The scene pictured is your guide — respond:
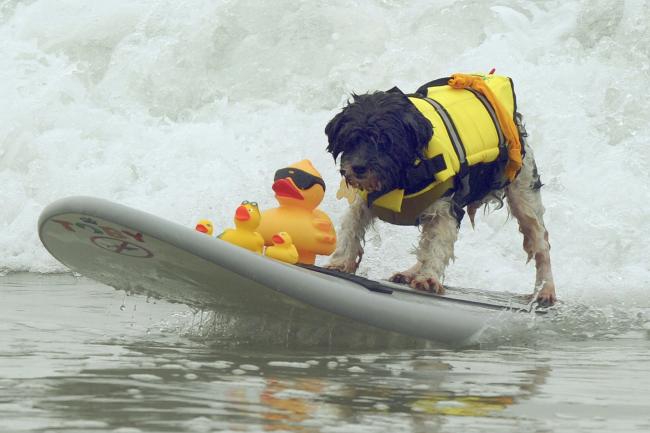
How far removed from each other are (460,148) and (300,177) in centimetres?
82

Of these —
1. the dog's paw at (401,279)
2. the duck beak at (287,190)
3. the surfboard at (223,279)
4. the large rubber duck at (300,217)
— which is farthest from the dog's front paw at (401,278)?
the duck beak at (287,190)

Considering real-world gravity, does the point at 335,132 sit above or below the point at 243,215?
above

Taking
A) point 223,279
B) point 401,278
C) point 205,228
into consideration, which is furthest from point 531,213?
point 223,279

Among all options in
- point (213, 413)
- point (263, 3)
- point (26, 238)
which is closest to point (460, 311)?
point (213, 413)

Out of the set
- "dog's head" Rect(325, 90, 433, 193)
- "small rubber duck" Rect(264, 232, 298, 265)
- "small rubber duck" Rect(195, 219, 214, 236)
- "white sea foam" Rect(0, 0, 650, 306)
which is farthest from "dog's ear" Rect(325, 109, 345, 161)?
"white sea foam" Rect(0, 0, 650, 306)

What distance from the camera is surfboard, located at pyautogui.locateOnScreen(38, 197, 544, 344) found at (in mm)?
5062

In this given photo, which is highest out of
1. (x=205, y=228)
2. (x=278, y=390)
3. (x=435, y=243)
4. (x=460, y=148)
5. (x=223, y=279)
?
(x=460, y=148)

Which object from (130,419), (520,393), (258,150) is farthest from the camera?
(258,150)

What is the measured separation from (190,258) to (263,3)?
7965mm

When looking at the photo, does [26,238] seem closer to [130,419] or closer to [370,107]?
[370,107]

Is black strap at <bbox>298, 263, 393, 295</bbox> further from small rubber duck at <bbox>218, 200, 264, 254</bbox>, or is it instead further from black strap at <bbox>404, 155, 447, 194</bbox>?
black strap at <bbox>404, 155, 447, 194</bbox>

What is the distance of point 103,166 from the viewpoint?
10.4 meters

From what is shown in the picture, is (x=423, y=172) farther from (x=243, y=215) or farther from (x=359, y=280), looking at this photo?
(x=243, y=215)

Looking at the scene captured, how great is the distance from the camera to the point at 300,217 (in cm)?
589
